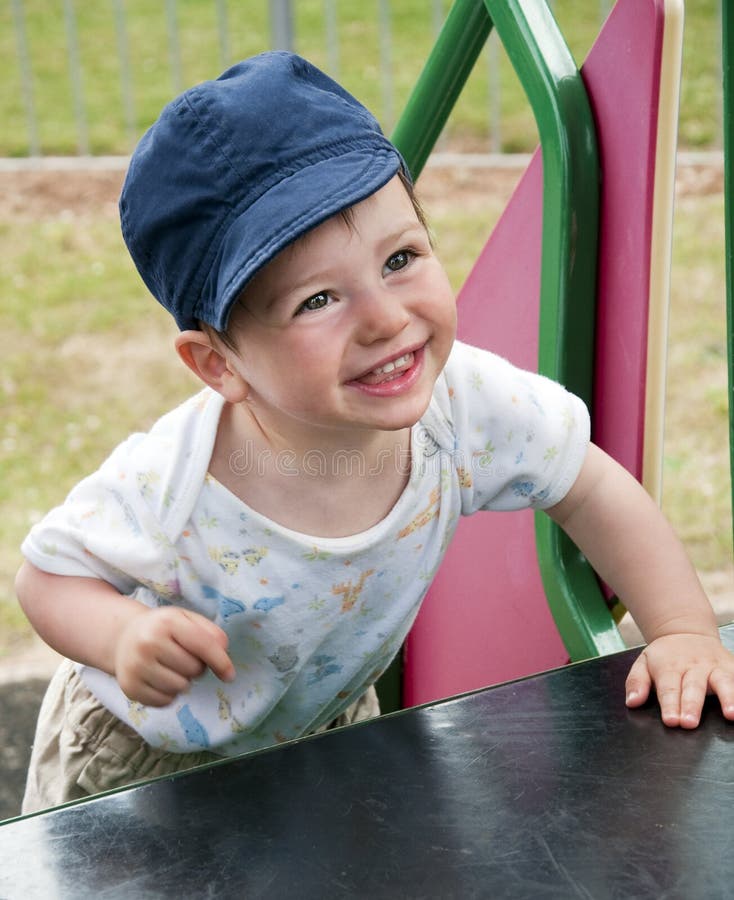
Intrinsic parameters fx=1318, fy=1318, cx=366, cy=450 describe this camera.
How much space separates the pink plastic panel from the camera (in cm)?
113

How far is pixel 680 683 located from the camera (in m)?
A: 0.77

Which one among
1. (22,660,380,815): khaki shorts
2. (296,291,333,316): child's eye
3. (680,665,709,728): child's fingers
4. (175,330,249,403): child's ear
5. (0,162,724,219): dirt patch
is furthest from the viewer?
(0,162,724,219): dirt patch

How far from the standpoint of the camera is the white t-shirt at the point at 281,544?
3.69 ft

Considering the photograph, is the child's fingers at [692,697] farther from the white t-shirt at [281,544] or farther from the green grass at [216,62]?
the green grass at [216,62]

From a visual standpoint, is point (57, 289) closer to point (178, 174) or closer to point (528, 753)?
point (178, 174)

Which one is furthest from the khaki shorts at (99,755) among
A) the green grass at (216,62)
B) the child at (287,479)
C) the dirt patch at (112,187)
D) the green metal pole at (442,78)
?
the green grass at (216,62)

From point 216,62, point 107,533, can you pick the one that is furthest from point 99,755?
point 216,62

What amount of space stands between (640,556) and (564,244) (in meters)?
0.29

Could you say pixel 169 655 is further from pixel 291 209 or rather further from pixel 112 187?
pixel 112 187

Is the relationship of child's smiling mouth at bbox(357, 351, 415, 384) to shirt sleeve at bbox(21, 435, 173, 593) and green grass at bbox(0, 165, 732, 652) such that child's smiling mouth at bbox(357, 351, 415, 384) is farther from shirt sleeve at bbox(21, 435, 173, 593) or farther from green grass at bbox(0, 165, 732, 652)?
green grass at bbox(0, 165, 732, 652)

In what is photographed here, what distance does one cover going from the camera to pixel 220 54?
17.3 feet

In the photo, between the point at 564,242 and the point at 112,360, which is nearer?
the point at 564,242

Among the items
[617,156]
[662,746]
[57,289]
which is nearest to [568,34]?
[57,289]

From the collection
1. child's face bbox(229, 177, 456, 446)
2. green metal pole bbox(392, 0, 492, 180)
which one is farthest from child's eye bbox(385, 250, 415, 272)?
green metal pole bbox(392, 0, 492, 180)
